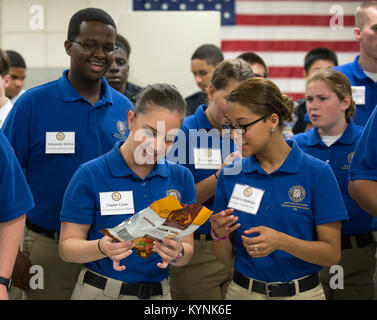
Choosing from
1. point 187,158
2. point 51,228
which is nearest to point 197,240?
point 187,158

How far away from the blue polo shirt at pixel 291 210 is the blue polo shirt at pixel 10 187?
0.88 meters

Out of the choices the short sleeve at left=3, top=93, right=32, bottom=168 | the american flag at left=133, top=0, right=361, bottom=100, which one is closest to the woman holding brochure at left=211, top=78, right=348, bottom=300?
the short sleeve at left=3, top=93, right=32, bottom=168

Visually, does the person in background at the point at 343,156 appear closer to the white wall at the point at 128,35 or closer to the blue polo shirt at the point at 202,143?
the blue polo shirt at the point at 202,143

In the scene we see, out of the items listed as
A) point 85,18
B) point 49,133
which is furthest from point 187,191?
point 85,18

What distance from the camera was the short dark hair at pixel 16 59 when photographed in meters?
3.25

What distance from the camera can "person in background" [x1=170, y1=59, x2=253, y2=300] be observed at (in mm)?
2580

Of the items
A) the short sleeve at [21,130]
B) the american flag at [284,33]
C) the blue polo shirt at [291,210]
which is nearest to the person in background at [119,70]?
the short sleeve at [21,130]

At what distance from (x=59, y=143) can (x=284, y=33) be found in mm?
4806

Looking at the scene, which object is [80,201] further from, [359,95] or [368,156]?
[359,95]

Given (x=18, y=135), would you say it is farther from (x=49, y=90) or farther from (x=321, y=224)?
(x=321, y=224)

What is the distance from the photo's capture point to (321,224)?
1.96m

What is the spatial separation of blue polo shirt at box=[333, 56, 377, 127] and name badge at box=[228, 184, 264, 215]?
4.68ft

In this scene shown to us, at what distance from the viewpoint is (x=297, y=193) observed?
1.98 meters

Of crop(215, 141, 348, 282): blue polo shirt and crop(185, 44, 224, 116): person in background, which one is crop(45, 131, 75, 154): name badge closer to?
crop(215, 141, 348, 282): blue polo shirt
